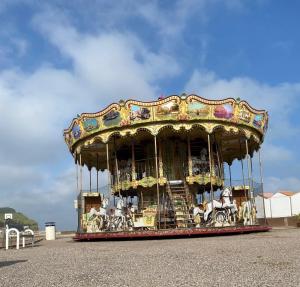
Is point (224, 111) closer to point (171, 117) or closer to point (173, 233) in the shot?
point (171, 117)

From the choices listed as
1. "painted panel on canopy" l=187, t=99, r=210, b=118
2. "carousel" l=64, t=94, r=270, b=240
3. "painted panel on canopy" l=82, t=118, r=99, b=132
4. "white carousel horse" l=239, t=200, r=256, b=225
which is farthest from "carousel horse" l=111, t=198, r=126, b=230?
"white carousel horse" l=239, t=200, r=256, b=225

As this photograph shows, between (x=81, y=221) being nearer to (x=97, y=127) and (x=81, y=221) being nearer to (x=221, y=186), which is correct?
(x=97, y=127)

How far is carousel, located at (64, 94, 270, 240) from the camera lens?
21.7 m

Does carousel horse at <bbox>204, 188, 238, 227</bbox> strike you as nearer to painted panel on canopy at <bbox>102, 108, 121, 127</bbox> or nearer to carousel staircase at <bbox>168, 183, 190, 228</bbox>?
carousel staircase at <bbox>168, 183, 190, 228</bbox>

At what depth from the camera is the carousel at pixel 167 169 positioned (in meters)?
21.7

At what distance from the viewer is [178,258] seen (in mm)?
10508

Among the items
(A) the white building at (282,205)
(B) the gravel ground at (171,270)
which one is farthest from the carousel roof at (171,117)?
(A) the white building at (282,205)

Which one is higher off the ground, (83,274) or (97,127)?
(97,127)

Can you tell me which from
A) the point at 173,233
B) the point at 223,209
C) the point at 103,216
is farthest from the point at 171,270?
the point at 103,216

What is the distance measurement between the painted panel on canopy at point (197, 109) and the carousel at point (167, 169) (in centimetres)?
5

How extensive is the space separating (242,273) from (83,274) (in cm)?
296

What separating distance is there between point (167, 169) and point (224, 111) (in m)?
4.58

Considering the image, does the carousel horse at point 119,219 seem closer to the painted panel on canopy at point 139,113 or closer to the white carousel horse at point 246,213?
the painted panel on canopy at point 139,113

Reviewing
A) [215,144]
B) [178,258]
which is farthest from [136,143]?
[178,258]
